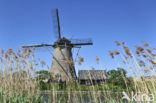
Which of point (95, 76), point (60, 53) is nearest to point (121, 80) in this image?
point (95, 76)

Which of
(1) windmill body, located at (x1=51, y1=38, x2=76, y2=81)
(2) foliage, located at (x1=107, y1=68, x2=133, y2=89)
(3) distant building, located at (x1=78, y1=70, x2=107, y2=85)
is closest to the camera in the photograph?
(2) foliage, located at (x1=107, y1=68, x2=133, y2=89)

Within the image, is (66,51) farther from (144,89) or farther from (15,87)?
(144,89)

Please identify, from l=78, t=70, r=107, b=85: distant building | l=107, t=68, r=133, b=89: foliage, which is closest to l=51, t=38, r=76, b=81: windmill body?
l=107, t=68, r=133, b=89: foliage

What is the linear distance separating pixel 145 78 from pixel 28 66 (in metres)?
2.23

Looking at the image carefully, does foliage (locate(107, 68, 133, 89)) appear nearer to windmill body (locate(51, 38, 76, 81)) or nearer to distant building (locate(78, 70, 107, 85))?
distant building (locate(78, 70, 107, 85))

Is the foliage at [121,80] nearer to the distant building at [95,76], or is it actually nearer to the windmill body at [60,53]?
the distant building at [95,76]

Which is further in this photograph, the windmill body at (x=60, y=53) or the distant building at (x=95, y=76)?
the windmill body at (x=60, y=53)

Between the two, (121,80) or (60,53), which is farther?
(60,53)

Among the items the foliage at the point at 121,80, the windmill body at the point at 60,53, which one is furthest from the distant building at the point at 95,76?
the windmill body at the point at 60,53

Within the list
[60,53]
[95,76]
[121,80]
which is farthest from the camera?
[60,53]

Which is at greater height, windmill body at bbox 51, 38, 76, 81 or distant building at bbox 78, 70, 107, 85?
windmill body at bbox 51, 38, 76, 81

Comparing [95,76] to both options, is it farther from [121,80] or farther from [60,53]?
[60,53]

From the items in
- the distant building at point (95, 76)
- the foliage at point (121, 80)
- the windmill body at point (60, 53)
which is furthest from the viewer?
the windmill body at point (60, 53)

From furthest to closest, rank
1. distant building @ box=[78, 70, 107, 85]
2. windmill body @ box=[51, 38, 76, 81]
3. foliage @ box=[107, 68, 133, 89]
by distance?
1. windmill body @ box=[51, 38, 76, 81]
2. distant building @ box=[78, 70, 107, 85]
3. foliage @ box=[107, 68, 133, 89]
